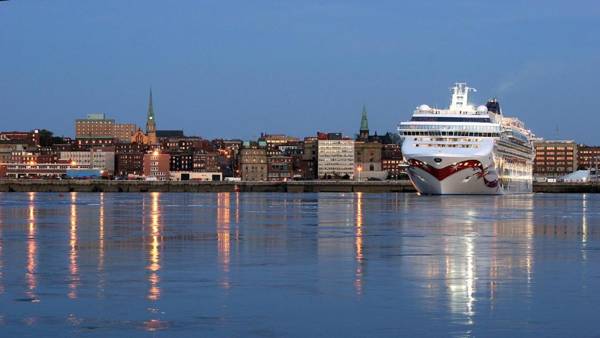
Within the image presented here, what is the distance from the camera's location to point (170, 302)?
2161 centimetres

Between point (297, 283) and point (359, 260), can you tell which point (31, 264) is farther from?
point (359, 260)

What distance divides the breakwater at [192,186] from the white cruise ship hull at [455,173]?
68112 mm

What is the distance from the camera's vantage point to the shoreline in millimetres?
183000

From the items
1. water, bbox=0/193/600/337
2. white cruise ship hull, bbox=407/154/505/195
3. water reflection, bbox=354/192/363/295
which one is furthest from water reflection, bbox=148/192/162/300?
white cruise ship hull, bbox=407/154/505/195

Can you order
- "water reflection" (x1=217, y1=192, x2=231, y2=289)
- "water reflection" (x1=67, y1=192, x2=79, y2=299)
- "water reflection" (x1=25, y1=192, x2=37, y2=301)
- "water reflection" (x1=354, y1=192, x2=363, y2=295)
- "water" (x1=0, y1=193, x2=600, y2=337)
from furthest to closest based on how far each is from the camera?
"water reflection" (x1=217, y1=192, x2=231, y2=289) < "water reflection" (x1=354, y1=192, x2=363, y2=295) < "water reflection" (x1=67, y1=192, x2=79, y2=299) < "water reflection" (x1=25, y1=192, x2=37, y2=301) < "water" (x1=0, y1=193, x2=600, y2=337)

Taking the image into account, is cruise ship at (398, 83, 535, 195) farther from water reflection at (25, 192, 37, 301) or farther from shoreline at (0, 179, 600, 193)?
water reflection at (25, 192, 37, 301)

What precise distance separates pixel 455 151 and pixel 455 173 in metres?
2.59

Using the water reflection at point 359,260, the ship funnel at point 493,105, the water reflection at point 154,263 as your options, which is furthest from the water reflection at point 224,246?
the ship funnel at point 493,105

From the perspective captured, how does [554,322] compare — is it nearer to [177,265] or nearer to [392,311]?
[392,311]

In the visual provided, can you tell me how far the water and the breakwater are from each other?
141m

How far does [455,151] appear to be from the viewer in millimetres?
108438

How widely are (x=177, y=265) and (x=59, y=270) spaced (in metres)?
2.95

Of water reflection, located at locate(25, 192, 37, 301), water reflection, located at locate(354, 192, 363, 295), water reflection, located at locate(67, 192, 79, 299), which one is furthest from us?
water reflection, located at locate(354, 192, 363, 295)

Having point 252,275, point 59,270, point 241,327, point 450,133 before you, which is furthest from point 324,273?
point 450,133
